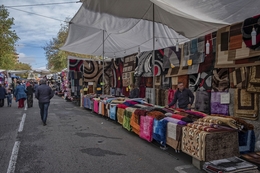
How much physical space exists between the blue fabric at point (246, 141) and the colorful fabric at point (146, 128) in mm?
2080

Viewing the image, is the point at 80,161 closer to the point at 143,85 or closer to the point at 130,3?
the point at 130,3

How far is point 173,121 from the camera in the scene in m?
5.16

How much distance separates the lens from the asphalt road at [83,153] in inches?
173

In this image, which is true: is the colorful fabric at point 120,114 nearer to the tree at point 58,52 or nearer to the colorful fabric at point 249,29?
the colorful fabric at point 249,29

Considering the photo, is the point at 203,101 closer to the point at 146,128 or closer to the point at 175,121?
the point at 146,128

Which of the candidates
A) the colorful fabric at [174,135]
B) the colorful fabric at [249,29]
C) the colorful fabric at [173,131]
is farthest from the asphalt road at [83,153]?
the colorful fabric at [249,29]

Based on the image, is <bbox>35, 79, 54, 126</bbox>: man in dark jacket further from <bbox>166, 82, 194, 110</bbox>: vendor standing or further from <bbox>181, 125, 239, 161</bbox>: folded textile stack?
<bbox>181, 125, 239, 161</bbox>: folded textile stack

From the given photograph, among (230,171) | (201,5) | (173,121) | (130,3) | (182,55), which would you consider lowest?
(230,171)

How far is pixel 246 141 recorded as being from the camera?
4539 millimetres

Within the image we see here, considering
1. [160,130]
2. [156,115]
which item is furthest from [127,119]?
[160,130]

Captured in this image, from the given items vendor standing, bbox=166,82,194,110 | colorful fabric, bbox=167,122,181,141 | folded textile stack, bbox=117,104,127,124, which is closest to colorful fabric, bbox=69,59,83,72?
folded textile stack, bbox=117,104,127,124

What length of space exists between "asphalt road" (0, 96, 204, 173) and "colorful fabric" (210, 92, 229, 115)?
1907 millimetres

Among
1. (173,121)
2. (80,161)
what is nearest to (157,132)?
(173,121)

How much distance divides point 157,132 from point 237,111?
6.94ft
